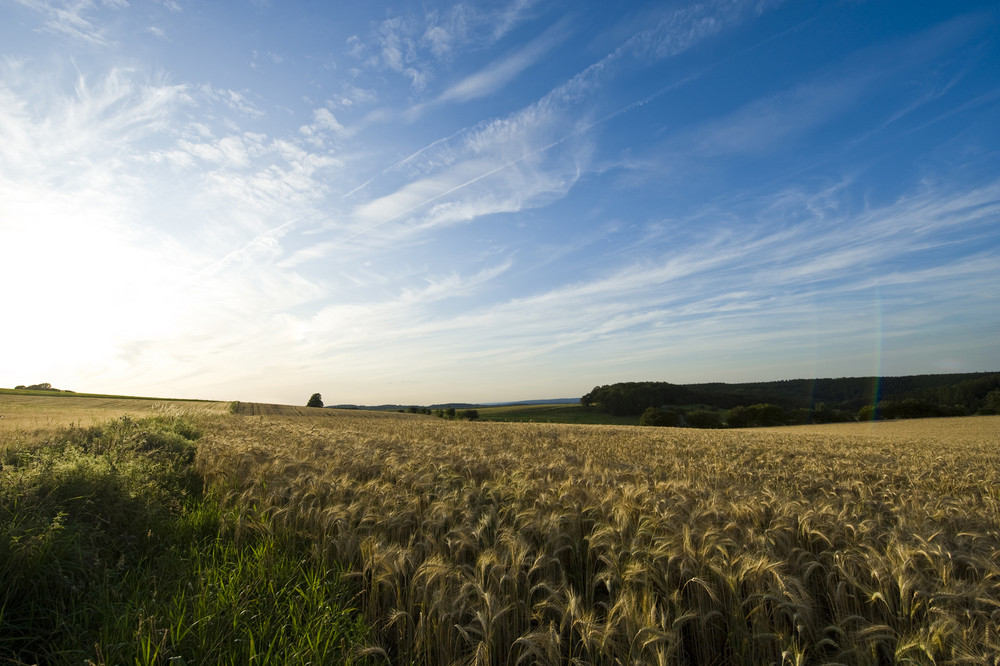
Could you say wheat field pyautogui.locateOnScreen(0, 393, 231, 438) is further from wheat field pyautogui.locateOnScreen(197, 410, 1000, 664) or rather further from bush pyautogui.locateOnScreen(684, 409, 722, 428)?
bush pyautogui.locateOnScreen(684, 409, 722, 428)

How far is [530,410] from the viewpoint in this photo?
309ft

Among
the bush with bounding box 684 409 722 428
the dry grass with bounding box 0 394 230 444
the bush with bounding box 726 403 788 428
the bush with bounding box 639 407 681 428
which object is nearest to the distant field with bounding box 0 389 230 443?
the dry grass with bounding box 0 394 230 444

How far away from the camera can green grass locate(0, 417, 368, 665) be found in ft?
9.91

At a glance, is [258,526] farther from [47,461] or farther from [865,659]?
[865,659]

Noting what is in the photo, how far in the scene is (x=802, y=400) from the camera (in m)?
85.6

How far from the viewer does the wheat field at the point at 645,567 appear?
107 inches

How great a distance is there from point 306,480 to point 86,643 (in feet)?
9.90

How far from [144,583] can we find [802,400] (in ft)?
332

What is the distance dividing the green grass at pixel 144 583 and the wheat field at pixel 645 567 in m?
0.34

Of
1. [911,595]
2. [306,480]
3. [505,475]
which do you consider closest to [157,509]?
[306,480]

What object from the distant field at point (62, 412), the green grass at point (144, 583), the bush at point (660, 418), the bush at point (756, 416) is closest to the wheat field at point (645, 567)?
the green grass at point (144, 583)

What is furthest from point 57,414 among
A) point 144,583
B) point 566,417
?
point 566,417

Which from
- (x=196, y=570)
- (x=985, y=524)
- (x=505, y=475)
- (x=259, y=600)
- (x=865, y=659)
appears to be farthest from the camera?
(x=505, y=475)

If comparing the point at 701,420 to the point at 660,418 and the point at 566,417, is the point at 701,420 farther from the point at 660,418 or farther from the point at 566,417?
the point at 566,417
